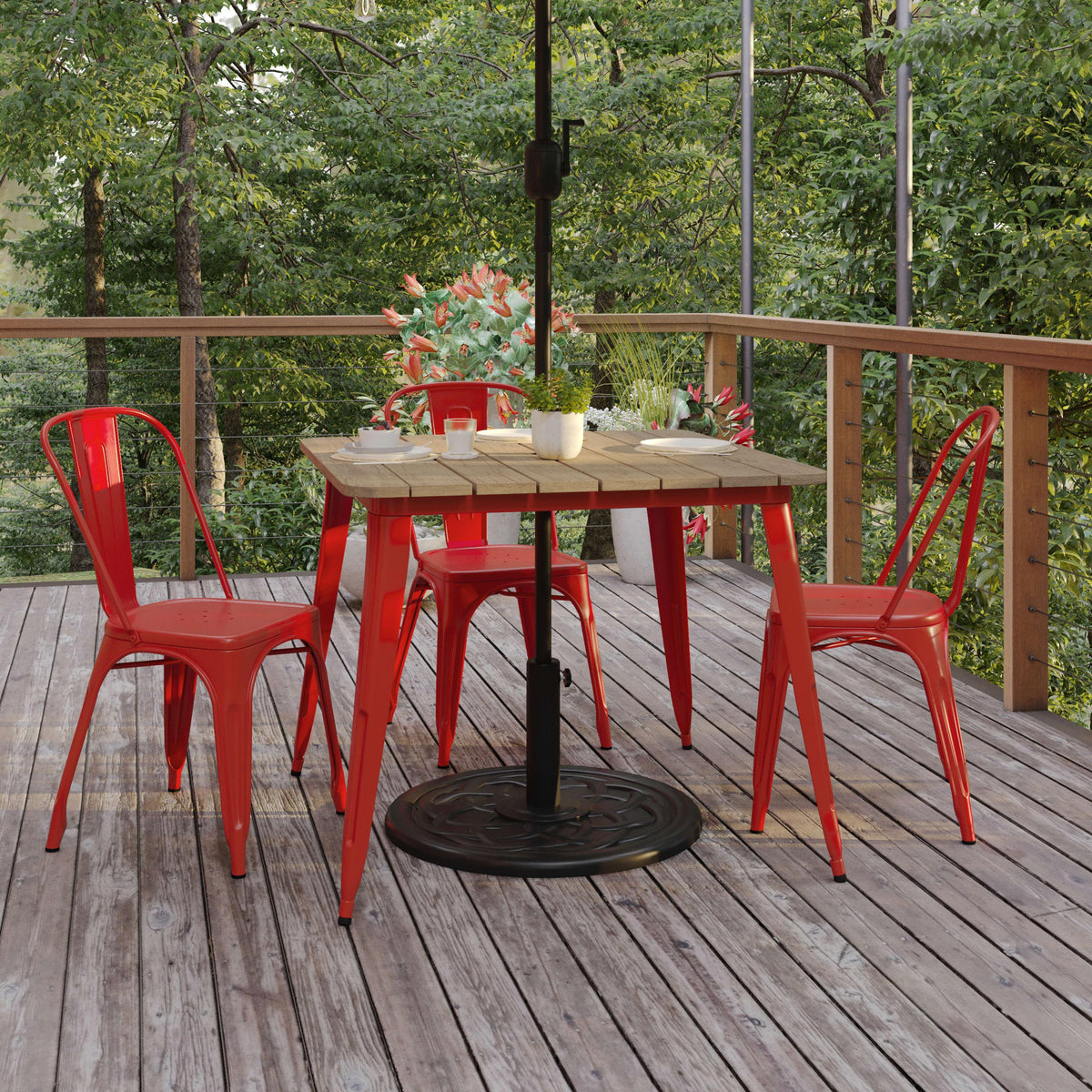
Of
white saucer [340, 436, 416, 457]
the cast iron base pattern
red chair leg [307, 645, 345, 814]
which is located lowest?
the cast iron base pattern

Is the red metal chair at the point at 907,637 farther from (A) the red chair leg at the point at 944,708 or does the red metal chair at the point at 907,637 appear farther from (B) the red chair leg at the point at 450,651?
(B) the red chair leg at the point at 450,651

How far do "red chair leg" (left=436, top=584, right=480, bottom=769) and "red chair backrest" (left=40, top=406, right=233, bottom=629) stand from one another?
0.60 m

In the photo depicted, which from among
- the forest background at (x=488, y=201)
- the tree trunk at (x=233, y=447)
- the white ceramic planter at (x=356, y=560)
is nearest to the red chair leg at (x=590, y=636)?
the white ceramic planter at (x=356, y=560)

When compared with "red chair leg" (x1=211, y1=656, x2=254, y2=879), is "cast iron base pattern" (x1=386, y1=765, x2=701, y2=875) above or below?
below

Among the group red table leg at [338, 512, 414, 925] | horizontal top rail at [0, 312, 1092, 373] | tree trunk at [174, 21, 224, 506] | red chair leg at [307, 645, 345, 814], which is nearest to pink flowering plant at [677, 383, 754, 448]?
horizontal top rail at [0, 312, 1092, 373]

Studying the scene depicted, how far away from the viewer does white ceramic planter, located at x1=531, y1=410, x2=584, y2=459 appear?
2.75 m

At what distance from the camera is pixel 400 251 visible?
11406mm

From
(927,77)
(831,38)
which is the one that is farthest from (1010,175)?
(831,38)

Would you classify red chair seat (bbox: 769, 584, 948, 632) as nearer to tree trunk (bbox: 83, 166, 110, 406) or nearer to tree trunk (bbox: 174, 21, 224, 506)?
tree trunk (bbox: 174, 21, 224, 506)

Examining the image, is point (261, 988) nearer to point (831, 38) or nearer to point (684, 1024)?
point (684, 1024)

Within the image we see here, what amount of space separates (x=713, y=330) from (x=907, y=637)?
10.2 feet

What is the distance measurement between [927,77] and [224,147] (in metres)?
5.22

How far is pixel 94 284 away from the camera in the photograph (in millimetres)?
11961

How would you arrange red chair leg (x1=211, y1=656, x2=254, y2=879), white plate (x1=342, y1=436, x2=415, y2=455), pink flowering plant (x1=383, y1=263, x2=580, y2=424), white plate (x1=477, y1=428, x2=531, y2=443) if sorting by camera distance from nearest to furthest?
red chair leg (x1=211, y1=656, x2=254, y2=879), white plate (x1=342, y1=436, x2=415, y2=455), white plate (x1=477, y1=428, x2=531, y2=443), pink flowering plant (x1=383, y1=263, x2=580, y2=424)
